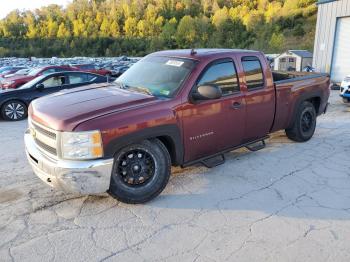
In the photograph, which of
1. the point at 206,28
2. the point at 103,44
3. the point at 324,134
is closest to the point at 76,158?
the point at 324,134

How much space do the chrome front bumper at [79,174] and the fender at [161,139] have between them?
0.50ft

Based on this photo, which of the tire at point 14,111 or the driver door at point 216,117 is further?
the tire at point 14,111

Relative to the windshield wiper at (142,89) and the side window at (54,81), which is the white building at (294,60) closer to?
the side window at (54,81)

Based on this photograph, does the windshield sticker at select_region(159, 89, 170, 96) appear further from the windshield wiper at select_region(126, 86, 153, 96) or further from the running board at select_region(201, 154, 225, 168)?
the running board at select_region(201, 154, 225, 168)

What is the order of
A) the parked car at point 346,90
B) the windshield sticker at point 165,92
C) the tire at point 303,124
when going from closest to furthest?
the windshield sticker at point 165,92 < the tire at point 303,124 < the parked car at point 346,90

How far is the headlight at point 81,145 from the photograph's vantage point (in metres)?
3.25

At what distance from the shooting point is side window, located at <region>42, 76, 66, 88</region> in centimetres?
991

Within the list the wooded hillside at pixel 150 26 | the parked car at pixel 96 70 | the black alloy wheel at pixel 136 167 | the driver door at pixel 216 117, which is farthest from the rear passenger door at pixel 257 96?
the wooded hillside at pixel 150 26

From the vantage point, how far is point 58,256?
9.46 feet

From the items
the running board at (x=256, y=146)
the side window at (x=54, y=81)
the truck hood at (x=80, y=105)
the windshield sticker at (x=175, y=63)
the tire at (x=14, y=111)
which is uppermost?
the windshield sticker at (x=175, y=63)

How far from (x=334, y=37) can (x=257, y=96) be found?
11.3m

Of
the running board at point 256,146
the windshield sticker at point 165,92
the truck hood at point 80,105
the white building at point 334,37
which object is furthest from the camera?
the white building at point 334,37

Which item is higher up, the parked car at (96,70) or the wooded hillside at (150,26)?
the wooded hillside at (150,26)

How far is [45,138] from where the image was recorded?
11.7 feet
